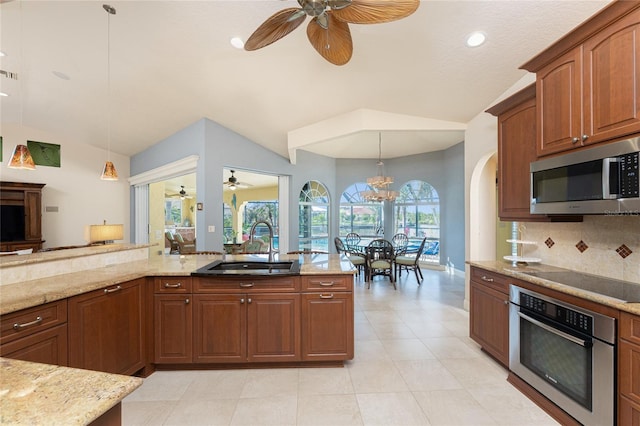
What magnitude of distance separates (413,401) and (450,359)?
79cm

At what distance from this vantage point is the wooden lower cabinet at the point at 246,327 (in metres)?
2.33

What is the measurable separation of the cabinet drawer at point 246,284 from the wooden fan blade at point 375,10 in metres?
1.92

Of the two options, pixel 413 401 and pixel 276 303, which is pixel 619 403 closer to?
pixel 413 401

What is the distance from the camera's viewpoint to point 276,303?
235 centimetres

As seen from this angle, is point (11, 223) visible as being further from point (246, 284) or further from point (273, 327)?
point (273, 327)

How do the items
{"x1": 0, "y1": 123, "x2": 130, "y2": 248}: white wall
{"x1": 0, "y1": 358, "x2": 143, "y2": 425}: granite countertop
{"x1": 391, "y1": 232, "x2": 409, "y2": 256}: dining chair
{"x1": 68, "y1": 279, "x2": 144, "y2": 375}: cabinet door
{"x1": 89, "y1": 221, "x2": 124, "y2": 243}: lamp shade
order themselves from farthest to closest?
{"x1": 391, "y1": 232, "x2": 409, "y2": 256}: dining chair
{"x1": 0, "y1": 123, "x2": 130, "y2": 248}: white wall
{"x1": 89, "y1": 221, "x2": 124, "y2": 243}: lamp shade
{"x1": 68, "y1": 279, "x2": 144, "y2": 375}: cabinet door
{"x1": 0, "y1": 358, "x2": 143, "y2": 425}: granite countertop

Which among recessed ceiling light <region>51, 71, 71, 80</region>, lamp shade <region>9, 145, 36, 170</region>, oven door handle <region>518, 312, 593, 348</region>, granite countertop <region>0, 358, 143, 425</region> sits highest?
recessed ceiling light <region>51, 71, 71, 80</region>

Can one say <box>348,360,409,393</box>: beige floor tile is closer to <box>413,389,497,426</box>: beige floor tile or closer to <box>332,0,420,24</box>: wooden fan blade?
<box>413,389,497,426</box>: beige floor tile

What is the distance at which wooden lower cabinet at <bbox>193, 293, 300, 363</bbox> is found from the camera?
91.6 inches

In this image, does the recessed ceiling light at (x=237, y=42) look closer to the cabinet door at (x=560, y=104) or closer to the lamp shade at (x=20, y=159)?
the lamp shade at (x=20, y=159)

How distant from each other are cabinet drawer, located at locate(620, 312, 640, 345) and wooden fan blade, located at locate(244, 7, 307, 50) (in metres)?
2.44

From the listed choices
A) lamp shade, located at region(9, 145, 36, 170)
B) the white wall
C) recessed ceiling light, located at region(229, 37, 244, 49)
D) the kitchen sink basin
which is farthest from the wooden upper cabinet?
the white wall

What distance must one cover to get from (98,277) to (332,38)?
245 cm

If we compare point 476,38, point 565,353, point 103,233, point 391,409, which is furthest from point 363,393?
point 103,233
